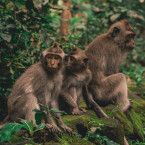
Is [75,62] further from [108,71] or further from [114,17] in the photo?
[114,17]

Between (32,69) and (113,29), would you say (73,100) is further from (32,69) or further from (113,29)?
(113,29)

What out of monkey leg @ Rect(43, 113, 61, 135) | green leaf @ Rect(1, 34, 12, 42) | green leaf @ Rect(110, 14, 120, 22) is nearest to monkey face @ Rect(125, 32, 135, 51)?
green leaf @ Rect(1, 34, 12, 42)

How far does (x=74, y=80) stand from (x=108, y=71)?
3.97 ft

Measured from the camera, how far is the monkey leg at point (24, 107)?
442cm

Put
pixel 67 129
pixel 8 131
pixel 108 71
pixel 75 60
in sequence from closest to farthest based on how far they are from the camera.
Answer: pixel 8 131 < pixel 67 129 < pixel 75 60 < pixel 108 71

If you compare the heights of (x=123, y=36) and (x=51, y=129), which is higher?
(x=123, y=36)

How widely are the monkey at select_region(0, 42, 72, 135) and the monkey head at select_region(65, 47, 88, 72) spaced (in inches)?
29.3

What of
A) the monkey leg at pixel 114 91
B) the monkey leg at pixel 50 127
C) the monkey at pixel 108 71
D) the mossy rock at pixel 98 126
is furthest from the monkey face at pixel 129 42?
the monkey leg at pixel 50 127

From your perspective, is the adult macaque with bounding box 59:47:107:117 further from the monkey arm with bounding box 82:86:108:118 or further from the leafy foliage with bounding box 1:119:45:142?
the leafy foliage with bounding box 1:119:45:142

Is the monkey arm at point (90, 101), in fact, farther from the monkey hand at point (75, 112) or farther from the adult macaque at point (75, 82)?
the monkey hand at point (75, 112)

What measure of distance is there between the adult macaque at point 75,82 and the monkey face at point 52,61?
2.82 feet

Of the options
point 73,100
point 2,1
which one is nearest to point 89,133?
point 73,100

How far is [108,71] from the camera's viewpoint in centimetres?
680

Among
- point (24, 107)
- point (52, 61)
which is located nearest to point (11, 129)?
point (24, 107)
